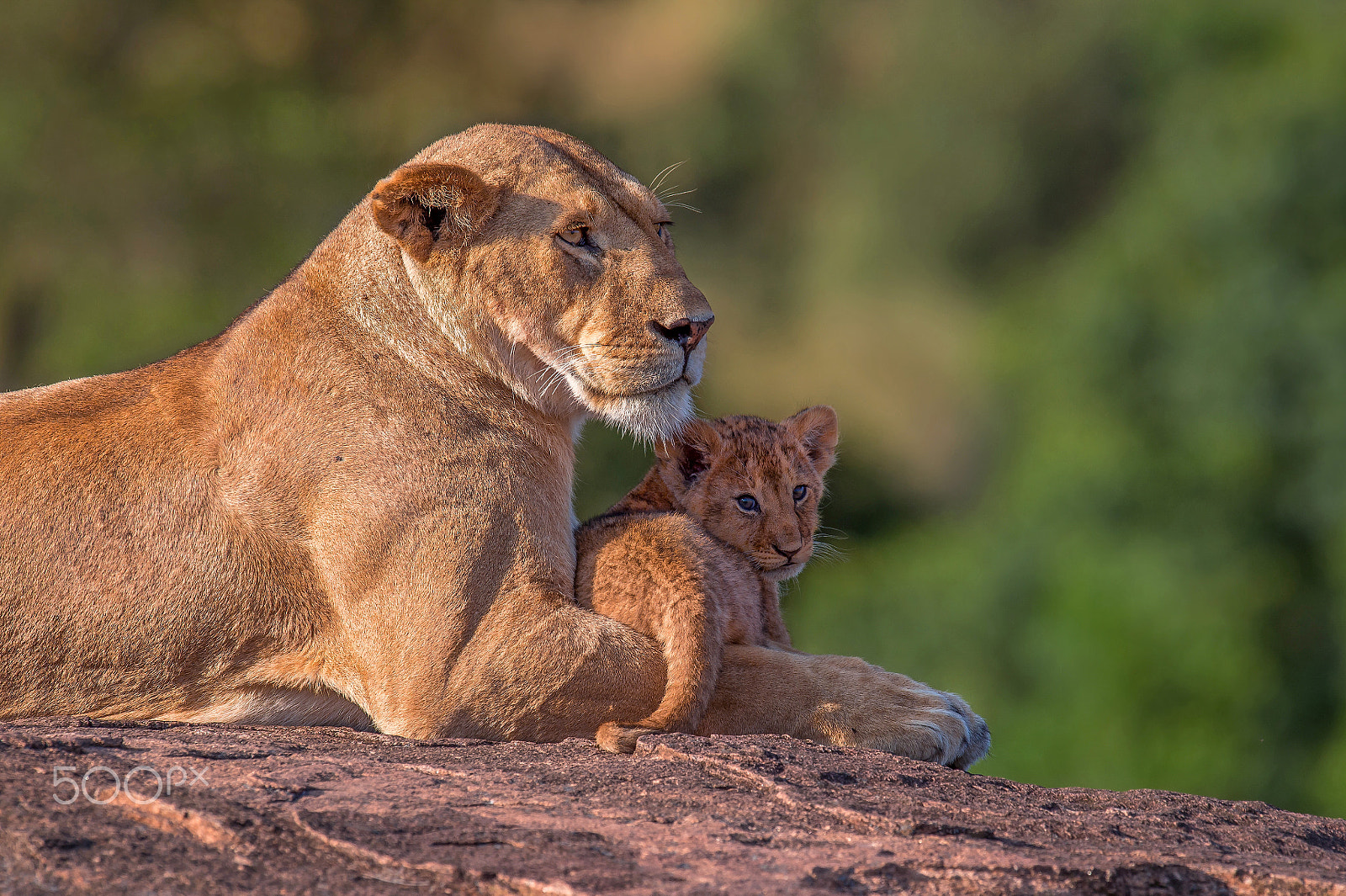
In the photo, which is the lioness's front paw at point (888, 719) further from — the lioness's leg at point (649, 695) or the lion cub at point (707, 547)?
the lion cub at point (707, 547)

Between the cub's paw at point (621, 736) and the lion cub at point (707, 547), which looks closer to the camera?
the cub's paw at point (621, 736)

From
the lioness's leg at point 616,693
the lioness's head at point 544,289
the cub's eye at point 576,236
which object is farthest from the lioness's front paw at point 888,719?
the cub's eye at point 576,236

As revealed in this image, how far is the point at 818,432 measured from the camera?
643 centimetres

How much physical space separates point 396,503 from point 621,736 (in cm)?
100

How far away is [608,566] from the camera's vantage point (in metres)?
5.08

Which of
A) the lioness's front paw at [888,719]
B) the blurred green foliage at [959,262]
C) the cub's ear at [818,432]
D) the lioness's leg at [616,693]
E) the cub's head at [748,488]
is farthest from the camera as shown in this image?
the blurred green foliage at [959,262]

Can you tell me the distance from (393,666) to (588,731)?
0.64 m

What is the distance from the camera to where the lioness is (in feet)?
15.7

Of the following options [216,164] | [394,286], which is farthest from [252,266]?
[394,286]

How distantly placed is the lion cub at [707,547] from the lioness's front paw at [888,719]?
392 millimetres

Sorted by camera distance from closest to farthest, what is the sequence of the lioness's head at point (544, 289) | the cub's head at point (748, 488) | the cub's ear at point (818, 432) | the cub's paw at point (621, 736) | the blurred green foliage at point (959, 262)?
1. the cub's paw at point (621, 736)
2. the lioness's head at point (544, 289)
3. the cub's head at point (748, 488)
4. the cub's ear at point (818, 432)
5. the blurred green foliage at point (959, 262)

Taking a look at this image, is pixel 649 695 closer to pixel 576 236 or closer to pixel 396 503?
pixel 396 503

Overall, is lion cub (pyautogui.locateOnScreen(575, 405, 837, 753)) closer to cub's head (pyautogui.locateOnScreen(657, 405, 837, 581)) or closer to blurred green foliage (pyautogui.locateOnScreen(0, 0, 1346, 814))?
cub's head (pyautogui.locateOnScreen(657, 405, 837, 581))

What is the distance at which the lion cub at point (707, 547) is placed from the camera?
15.9 ft
